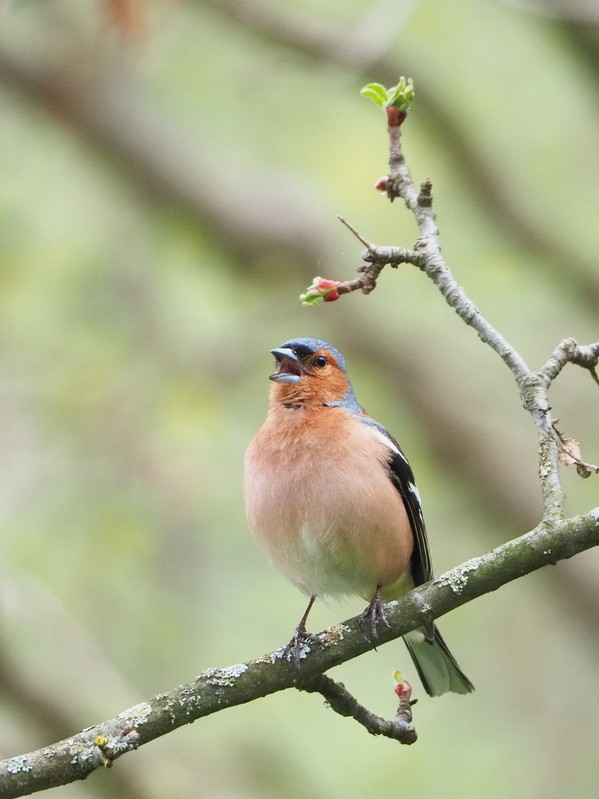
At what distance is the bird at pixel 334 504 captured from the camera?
506cm

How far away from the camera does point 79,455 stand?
9336 millimetres

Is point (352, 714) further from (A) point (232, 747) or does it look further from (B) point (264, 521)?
(A) point (232, 747)

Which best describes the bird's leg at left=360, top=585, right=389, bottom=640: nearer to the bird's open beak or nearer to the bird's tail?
the bird's tail

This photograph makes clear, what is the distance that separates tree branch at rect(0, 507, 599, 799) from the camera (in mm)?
3473

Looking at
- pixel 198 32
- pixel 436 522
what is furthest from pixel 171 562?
pixel 198 32

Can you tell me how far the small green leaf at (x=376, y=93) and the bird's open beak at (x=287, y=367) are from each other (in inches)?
70.3

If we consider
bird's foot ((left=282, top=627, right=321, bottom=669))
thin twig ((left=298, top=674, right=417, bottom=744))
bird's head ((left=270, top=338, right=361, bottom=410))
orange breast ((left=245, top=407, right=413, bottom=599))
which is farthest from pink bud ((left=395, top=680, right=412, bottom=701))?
bird's head ((left=270, top=338, right=361, bottom=410))

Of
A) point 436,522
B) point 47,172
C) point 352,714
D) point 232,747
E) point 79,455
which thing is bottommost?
point 352,714

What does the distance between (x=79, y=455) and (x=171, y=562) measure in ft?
4.56

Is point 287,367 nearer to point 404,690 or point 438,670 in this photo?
point 438,670

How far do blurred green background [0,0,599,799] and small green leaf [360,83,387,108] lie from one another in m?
3.30

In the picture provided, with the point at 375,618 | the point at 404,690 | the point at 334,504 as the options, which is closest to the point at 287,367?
the point at 334,504

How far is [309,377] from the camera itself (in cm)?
585

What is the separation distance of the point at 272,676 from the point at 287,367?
95.6 inches
